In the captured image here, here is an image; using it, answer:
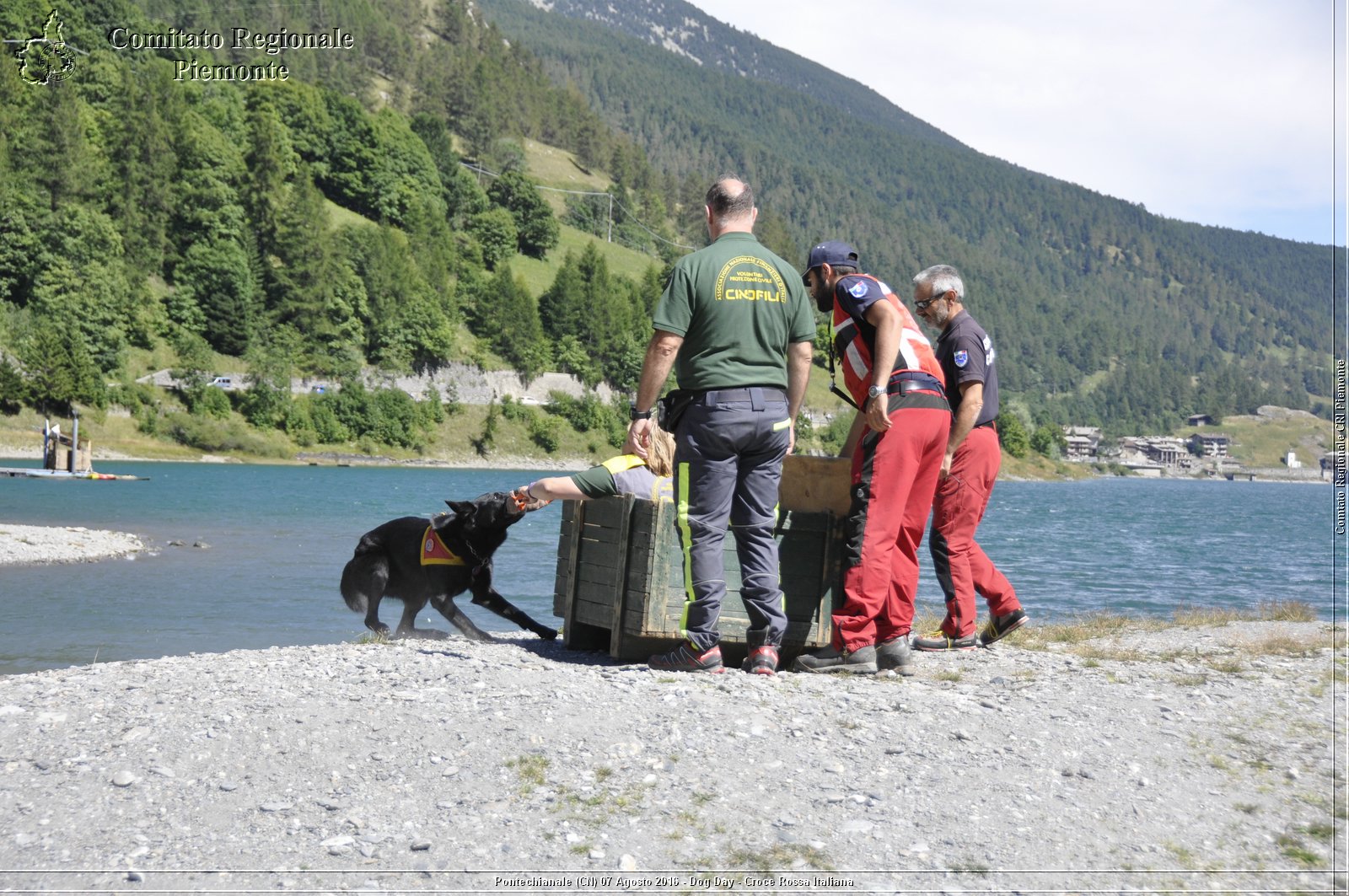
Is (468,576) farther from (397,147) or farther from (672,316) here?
(397,147)

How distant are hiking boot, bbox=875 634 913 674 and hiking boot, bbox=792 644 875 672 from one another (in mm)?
226

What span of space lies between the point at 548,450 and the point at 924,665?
104 metres

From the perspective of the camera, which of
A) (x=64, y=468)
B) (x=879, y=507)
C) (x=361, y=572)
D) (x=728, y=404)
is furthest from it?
(x=64, y=468)

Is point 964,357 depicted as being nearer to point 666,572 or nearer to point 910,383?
point 910,383

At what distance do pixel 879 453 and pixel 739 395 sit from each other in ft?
3.61

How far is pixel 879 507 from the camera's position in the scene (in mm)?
6766

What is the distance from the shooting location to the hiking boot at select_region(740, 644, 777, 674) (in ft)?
21.5

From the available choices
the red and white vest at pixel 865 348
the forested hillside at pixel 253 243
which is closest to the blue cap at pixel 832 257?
the red and white vest at pixel 865 348

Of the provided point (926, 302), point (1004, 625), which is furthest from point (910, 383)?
point (1004, 625)

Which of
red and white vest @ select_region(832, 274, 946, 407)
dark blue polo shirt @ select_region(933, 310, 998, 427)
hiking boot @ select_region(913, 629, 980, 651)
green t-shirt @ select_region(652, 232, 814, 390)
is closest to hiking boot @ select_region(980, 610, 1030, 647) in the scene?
hiking boot @ select_region(913, 629, 980, 651)

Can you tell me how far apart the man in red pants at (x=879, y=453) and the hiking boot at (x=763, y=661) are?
1.37 feet

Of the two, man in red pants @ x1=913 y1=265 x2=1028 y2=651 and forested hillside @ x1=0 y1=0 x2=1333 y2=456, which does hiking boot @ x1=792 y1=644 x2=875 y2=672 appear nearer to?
Result: man in red pants @ x1=913 y1=265 x2=1028 y2=651

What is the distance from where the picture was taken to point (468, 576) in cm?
883

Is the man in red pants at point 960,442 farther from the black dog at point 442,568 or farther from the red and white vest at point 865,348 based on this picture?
the black dog at point 442,568
